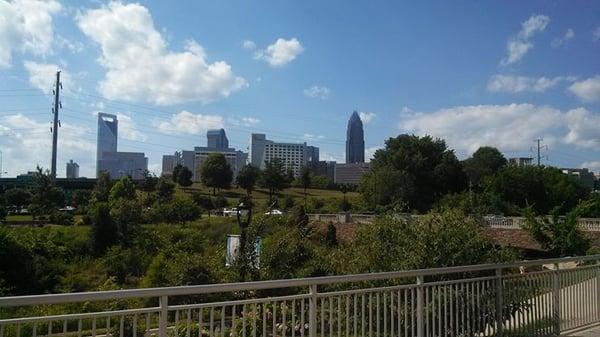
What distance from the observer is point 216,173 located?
95.2 metres

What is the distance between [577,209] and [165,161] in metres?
161

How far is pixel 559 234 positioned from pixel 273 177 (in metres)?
64.7

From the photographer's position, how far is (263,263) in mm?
16234

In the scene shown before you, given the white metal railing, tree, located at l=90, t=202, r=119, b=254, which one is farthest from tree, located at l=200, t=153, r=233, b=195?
the white metal railing

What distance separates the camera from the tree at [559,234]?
958 inches

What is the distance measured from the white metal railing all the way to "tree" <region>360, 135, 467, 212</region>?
61077mm

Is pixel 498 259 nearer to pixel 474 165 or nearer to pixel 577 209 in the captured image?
pixel 577 209

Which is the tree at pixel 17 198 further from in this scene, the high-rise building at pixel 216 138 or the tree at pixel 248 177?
the high-rise building at pixel 216 138

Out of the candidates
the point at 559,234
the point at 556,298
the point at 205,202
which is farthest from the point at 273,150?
the point at 556,298

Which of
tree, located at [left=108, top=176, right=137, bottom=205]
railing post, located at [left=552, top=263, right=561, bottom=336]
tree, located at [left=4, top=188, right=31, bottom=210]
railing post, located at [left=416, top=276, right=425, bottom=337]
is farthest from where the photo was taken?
tree, located at [left=4, top=188, right=31, bottom=210]

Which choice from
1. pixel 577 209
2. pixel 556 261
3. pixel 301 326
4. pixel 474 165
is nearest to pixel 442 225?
pixel 556 261

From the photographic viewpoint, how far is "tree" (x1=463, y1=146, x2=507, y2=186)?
101181 mm

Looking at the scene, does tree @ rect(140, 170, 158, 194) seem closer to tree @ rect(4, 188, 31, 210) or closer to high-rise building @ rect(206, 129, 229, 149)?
tree @ rect(4, 188, 31, 210)

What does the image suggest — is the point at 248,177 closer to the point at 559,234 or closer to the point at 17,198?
the point at 17,198
